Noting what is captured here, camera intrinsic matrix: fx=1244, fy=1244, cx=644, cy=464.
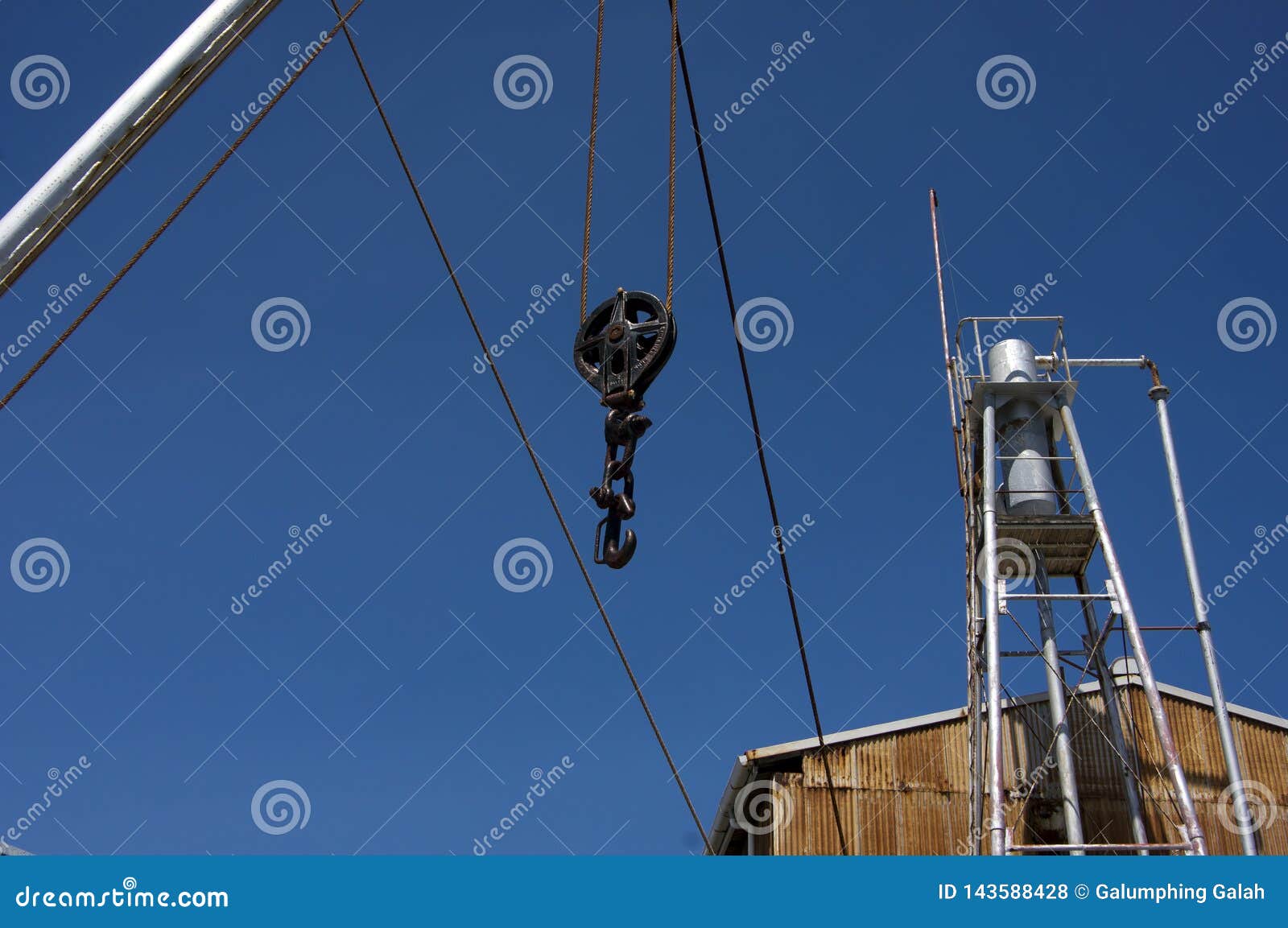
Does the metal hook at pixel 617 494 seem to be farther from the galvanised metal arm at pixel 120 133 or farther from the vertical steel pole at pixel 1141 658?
the vertical steel pole at pixel 1141 658

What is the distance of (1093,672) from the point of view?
16.0m

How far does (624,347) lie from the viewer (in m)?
8.12

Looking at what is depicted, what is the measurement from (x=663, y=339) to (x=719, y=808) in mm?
11661

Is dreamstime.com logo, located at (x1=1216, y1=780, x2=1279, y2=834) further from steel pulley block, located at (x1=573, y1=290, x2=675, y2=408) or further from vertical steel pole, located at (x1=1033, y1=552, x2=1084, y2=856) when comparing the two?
steel pulley block, located at (x1=573, y1=290, x2=675, y2=408)

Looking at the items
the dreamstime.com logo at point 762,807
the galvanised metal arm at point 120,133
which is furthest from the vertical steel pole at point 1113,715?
the galvanised metal arm at point 120,133

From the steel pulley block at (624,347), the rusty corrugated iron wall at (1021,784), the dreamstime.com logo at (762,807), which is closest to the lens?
the steel pulley block at (624,347)

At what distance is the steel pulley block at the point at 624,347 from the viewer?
7992 mm

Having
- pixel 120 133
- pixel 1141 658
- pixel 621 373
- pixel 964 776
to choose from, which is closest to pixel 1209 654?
pixel 1141 658

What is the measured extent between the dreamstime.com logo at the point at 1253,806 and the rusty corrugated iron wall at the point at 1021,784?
0.07 ft

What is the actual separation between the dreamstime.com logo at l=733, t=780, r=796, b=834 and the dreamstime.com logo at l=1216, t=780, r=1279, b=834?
5.66 m

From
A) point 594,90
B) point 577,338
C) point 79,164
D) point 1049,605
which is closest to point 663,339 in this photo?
point 577,338

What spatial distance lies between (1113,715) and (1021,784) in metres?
1.51

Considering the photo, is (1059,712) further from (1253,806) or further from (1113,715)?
(1253,806)

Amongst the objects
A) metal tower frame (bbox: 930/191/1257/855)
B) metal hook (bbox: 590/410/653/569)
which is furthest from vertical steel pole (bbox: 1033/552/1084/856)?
metal hook (bbox: 590/410/653/569)
